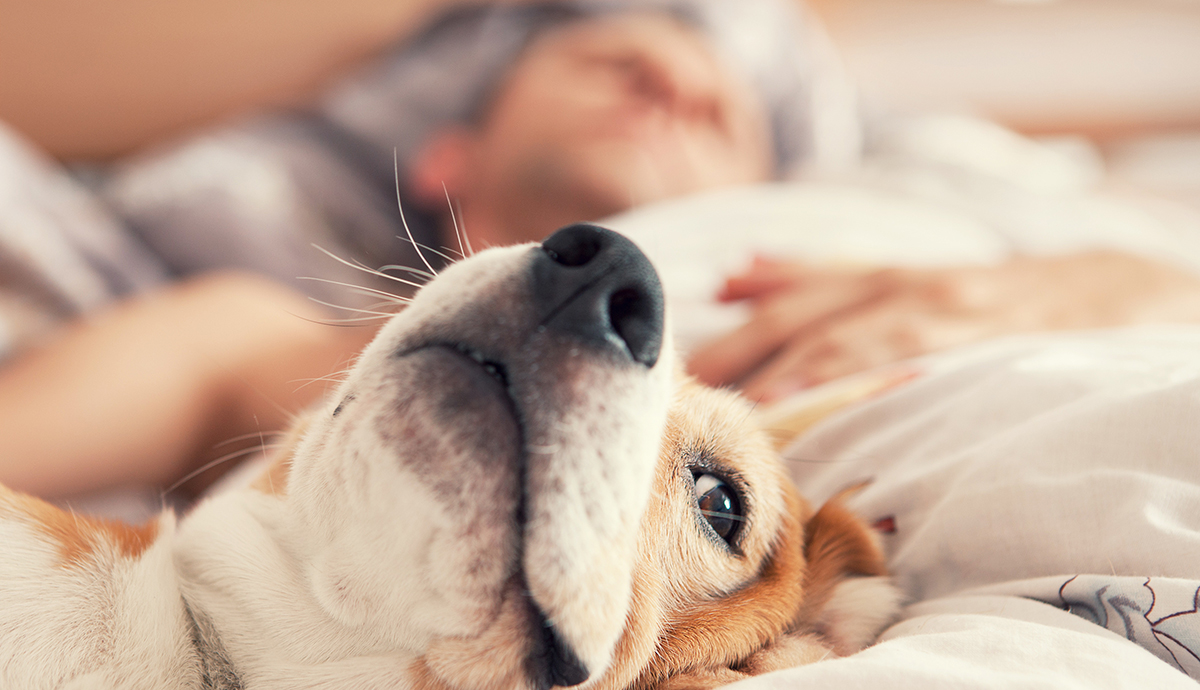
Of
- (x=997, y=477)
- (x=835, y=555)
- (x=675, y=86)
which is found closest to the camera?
(x=997, y=477)

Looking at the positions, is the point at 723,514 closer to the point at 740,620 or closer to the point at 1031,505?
the point at 740,620

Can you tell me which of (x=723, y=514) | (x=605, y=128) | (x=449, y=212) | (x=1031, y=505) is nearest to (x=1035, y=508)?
(x=1031, y=505)

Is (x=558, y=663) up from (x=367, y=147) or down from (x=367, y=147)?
up

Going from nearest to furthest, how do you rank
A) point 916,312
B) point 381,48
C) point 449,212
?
point 916,312
point 449,212
point 381,48

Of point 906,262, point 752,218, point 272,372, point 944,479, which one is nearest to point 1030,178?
point 906,262

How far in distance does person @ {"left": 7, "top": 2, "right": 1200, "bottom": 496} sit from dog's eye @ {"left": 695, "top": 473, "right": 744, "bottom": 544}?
559 mm

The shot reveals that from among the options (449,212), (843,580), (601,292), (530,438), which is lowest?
(449,212)

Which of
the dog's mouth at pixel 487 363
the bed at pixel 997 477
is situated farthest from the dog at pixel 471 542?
the bed at pixel 997 477

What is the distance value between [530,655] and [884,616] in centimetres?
53

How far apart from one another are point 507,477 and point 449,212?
2.37 meters

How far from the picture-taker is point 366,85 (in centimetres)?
304

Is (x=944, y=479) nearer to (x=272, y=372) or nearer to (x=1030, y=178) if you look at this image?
(x=272, y=372)

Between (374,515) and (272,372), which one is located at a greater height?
(374,515)

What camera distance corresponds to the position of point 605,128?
253cm
